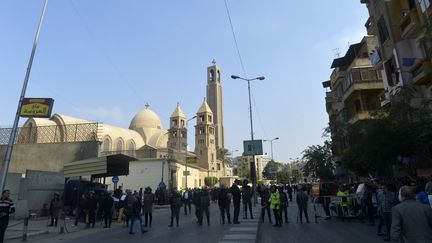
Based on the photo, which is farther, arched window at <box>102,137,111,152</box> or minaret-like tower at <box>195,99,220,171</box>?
minaret-like tower at <box>195,99,220,171</box>

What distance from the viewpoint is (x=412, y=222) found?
4.38 metres

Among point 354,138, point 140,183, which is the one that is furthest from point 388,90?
point 140,183

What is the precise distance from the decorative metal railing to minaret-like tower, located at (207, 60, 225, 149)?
76.0 m

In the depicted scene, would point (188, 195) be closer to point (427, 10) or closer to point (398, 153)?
point (398, 153)

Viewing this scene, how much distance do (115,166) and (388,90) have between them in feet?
58.6

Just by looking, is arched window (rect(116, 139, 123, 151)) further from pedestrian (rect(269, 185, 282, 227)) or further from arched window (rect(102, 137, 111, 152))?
pedestrian (rect(269, 185, 282, 227))

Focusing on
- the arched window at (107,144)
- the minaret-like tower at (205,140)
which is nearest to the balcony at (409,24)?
the minaret-like tower at (205,140)

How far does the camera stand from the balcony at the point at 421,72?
16438mm

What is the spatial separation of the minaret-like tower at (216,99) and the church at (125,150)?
1.50m

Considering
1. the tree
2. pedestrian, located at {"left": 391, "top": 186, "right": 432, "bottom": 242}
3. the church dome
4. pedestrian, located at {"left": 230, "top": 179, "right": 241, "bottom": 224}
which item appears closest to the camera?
pedestrian, located at {"left": 391, "top": 186, "right": 432, "bottom": 242}

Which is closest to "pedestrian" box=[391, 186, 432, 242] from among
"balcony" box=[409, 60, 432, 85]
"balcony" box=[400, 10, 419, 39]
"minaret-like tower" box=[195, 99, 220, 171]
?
"balcony" box=[409, 60, 432, 85]

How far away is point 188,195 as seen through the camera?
2394 centimetres

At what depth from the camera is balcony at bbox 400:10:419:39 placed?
17.8m

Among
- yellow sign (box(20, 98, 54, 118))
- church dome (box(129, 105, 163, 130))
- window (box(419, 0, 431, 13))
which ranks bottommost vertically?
yellow sign (box(20, 98, 54, 118))
